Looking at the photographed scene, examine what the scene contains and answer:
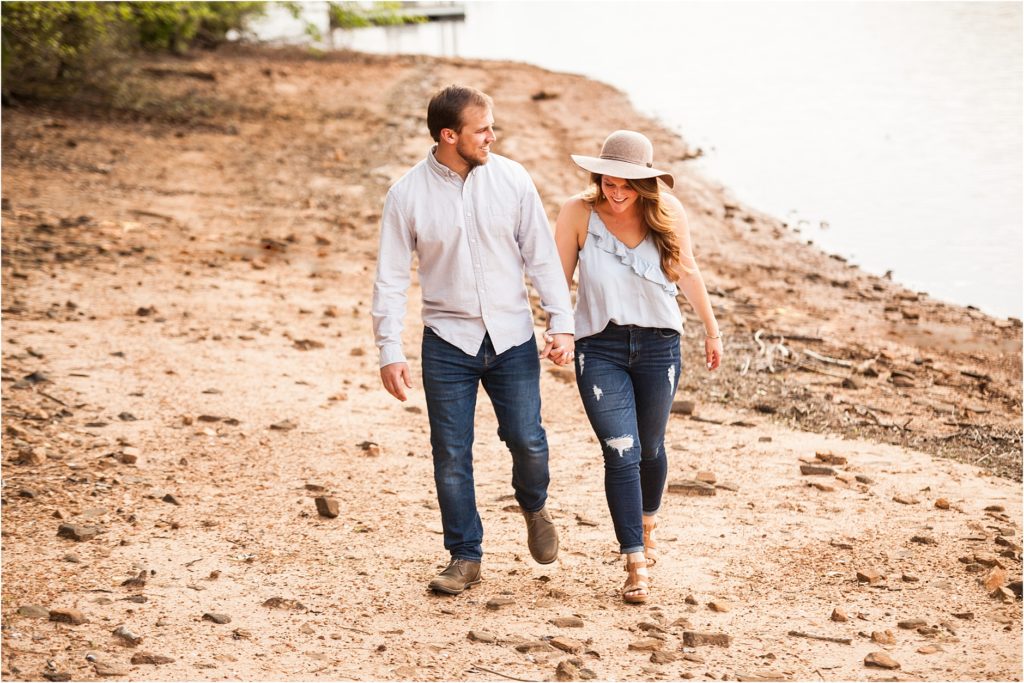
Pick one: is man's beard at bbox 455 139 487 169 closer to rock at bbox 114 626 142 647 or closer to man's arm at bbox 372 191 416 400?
man's arm at bbox 372 191 416 400

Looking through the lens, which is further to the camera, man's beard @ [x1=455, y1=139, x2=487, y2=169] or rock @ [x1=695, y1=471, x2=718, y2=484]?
rock @ [x1=695, y1=471, x2=718, y2=484]

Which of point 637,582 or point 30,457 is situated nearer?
point 637,582

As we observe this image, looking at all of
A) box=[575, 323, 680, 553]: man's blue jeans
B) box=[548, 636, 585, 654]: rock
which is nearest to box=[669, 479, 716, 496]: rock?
box=[575, 323, 680, 553]: man's blue jeans

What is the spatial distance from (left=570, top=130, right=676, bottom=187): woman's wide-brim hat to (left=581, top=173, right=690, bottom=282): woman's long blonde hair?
0.05m

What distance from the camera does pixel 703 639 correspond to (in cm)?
500

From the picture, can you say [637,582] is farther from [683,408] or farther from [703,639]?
[683,408]

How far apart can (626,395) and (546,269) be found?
2.09 ft

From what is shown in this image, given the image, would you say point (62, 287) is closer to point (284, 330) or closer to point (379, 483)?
point (284, 330)

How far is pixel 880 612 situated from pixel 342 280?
7251 millimetres

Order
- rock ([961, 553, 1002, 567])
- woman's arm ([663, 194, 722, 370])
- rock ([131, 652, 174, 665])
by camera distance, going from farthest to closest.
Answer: rock ([961, 553, 1002, 567]) → woman's arm ([663, 194, 722, 370]) → rock ([131, 652, 174, 665])

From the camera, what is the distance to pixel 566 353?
5062 millimetres

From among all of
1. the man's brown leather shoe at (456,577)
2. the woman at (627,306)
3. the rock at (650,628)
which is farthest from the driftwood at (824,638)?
the man's brown leather shoe at (456,577)

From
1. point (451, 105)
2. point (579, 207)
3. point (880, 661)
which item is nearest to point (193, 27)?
point (579, 207)

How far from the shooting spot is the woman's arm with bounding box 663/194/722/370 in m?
5.27
